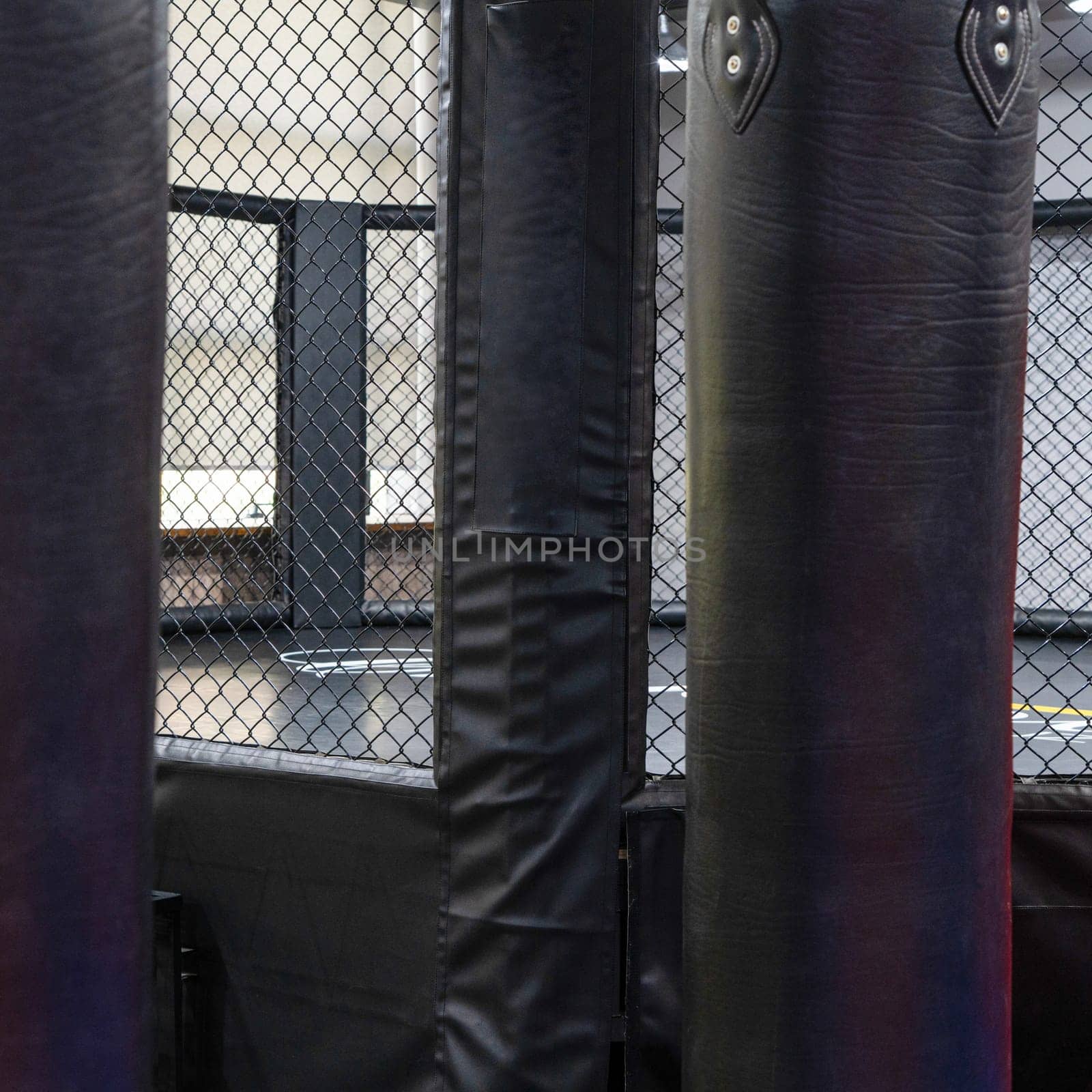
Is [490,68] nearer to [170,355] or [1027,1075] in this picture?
[1027,1075]

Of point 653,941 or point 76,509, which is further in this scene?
point 653,941

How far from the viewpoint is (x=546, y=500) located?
1.65 metres

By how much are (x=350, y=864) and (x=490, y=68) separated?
3.85ft

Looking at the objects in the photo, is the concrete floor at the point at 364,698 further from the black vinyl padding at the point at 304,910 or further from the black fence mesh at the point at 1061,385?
the black vinyl padding at the point at 304,910

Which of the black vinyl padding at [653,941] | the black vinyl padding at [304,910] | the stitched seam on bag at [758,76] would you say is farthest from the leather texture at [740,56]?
the black vinyl padding at [304,910]

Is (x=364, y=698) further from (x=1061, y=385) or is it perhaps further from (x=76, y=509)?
(x=1061, y=385)

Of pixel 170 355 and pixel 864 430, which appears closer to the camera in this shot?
pixel 864 430

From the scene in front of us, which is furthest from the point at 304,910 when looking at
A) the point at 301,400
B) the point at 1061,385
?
the point at 1061,385

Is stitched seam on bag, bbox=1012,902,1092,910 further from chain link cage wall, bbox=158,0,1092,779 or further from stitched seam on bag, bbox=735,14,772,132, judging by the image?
chain link cage wall, bbox=158,0,1092,779

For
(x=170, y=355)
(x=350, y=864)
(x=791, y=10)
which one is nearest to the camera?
(x=791, y=10)

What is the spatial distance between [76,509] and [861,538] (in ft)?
2.16

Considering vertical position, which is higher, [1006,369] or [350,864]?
[1006,369]

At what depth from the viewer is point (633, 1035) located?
1.66 metres

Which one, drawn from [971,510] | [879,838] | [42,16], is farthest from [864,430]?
[42,16]
